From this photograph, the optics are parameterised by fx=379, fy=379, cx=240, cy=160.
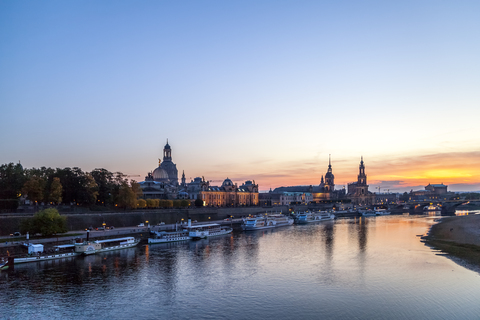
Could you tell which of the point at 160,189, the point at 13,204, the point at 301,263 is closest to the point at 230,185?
the point at 160,189

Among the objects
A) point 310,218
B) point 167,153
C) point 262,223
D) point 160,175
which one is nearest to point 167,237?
point 262,223

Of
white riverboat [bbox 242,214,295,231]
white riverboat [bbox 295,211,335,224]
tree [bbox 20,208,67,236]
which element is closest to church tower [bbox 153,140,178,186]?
white riverboat [bbox 295,211,335,224]

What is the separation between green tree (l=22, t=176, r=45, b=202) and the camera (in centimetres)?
6077

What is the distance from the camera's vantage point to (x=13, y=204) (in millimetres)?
59594

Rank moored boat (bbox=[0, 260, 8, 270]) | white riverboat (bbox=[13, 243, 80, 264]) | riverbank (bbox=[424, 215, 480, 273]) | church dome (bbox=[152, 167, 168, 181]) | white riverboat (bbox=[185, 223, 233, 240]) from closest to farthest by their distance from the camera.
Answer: moored boat (bbox=[0, 260, 8, 270]) → white riverboat (bbox=[13, 243, 80, 264]) → riverbank (bbox=[424, 215, 480, 273]) → white riverboat (bbox=[185, 223, 233, 240]) → church dome (bbox=[152, 167, 168, 181])

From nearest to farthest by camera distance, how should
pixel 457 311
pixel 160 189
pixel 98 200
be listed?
pixel 457 311
pixel 98 200
pixel 160 189

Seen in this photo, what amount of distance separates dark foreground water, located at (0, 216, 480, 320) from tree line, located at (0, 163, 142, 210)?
2289 cm

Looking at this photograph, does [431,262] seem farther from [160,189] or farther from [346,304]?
[160,189]

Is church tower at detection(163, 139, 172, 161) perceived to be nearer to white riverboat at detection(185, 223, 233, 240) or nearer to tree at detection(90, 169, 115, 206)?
tree at detection(90, 169, 115, 206)

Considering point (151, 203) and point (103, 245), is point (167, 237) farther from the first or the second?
point (151, 203)

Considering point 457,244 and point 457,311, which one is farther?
point 457,244

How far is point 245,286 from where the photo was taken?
32.6 meters

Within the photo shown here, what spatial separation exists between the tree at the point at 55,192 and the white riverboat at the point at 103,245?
1712cm

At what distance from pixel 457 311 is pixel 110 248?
40.9 m
